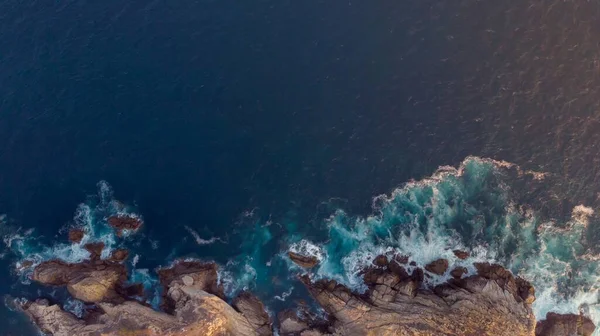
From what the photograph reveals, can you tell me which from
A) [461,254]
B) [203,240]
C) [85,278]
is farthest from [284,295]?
[85,278]

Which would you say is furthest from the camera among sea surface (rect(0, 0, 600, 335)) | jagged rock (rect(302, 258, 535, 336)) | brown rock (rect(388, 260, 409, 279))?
sea surface (rect(0, 0, 600, 335))

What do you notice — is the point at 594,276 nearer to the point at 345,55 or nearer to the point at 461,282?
the point at 461,282

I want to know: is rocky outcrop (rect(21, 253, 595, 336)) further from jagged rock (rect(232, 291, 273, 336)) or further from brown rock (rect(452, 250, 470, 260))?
brown rock (rect(452, 250, 470, 260))

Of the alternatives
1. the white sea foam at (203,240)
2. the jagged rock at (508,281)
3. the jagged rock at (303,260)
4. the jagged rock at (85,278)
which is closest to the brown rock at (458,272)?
the jagged rock at (508,281)

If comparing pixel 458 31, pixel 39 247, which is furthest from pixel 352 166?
pixel 39 247

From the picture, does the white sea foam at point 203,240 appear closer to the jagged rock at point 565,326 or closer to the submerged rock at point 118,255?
the submerged rock at point 118,255

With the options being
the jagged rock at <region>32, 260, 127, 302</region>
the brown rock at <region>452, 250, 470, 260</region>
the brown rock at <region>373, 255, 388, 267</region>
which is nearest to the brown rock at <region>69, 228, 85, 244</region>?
the jagged rock at <region>32, 260, 127, 302</region>
